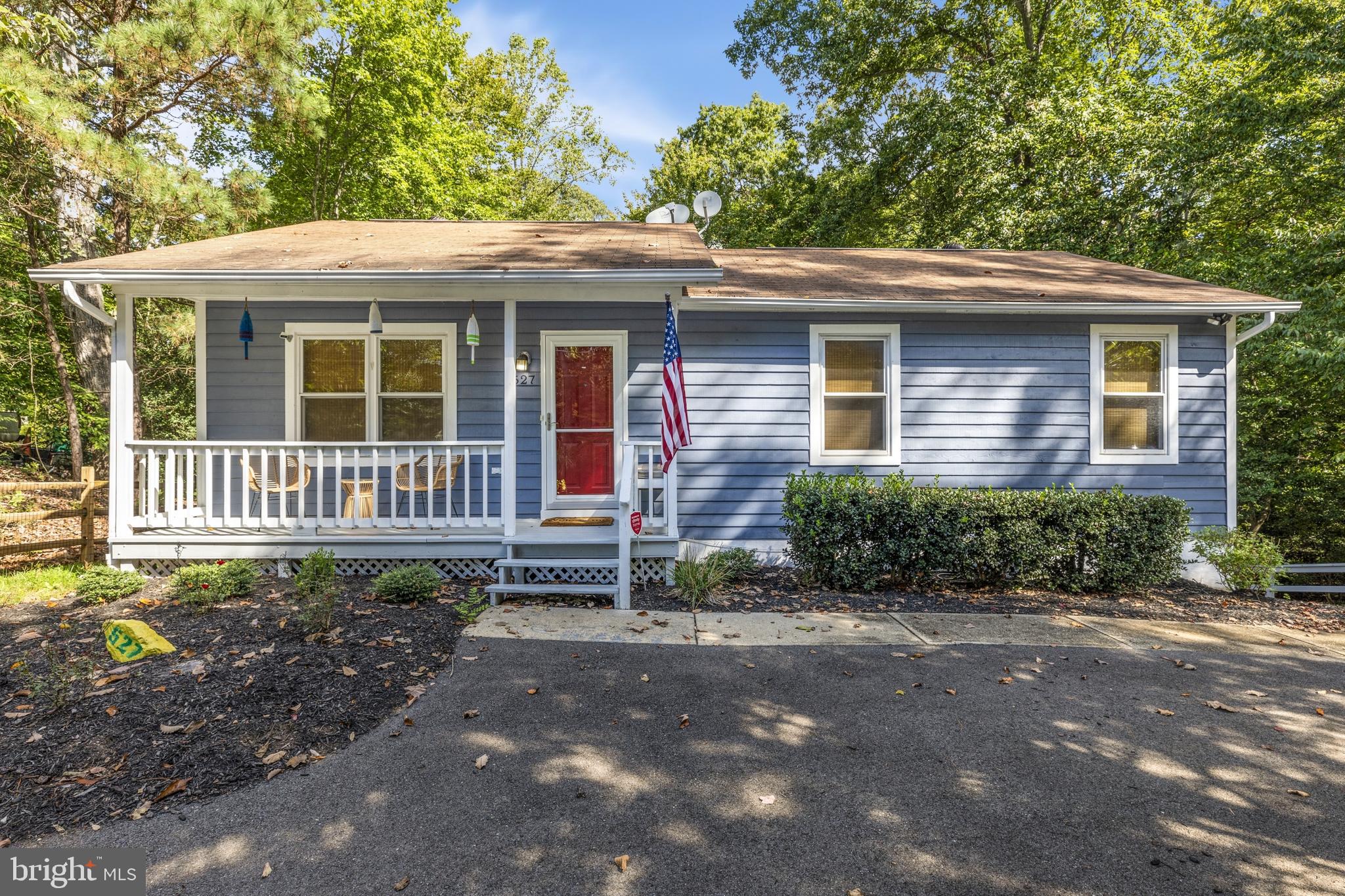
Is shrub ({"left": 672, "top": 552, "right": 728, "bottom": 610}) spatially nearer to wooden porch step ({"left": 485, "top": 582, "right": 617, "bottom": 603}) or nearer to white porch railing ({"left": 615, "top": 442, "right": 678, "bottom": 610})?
white porch railing ({"left": 615, "top": 442, "right": 678, "bottom": 610})

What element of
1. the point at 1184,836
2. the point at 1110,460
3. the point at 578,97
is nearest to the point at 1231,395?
the point at 1110,460

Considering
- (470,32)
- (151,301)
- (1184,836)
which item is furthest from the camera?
(470,32)

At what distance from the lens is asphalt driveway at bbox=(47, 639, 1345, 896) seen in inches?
88.4

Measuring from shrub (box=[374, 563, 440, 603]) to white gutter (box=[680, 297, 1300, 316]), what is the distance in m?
3.83

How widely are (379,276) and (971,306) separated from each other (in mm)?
6054

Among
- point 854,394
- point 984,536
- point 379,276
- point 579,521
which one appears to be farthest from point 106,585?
point 984,536

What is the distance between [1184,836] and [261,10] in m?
12.8

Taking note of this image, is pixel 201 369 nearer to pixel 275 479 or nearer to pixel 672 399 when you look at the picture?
pixel 275 479

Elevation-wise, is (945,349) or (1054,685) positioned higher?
(945,349)

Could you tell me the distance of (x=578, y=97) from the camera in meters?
22.3

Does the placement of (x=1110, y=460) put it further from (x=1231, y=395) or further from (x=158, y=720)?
(x=158, y=720)

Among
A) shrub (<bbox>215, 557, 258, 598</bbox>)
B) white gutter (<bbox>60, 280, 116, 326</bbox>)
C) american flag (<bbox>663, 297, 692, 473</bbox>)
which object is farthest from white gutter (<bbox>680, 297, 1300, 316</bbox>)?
white gutter (<bbox>60, 280, 116, 326</bbox>)

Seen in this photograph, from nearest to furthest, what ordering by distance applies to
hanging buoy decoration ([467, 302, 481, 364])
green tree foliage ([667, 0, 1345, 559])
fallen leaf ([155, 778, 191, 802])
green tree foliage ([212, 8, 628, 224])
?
fallen leaf ([155, 778, 191, 802])
hanging buoy decoration ([467, 302, 481, 364])
green tree foliage ([667, 0, 1345, 559])
green tree foliage ([212, 8, 628, 224])

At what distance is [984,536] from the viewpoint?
5812 millimetres
